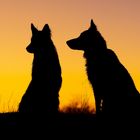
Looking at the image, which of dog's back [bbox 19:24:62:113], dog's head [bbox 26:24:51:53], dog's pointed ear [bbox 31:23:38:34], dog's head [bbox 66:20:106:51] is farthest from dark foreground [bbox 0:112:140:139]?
dog's pointed ear [bbox 31:23:38:34]

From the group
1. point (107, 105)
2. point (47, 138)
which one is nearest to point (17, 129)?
point (47, 138)

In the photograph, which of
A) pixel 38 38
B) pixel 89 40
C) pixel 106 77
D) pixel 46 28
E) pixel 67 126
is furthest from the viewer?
pixel 38 38

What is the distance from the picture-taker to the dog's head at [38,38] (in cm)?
980

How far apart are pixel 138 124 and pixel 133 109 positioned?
0.41 metres

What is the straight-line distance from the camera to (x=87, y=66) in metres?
9.77

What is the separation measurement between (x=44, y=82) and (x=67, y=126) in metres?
2.11

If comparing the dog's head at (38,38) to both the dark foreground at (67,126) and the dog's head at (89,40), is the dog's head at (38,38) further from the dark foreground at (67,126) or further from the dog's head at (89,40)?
the dark foreground at (67,126)

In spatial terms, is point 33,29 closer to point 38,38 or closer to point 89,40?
point 38,38

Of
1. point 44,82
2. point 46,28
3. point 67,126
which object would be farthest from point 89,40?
point 67,126

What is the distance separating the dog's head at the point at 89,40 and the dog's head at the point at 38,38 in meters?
0.88

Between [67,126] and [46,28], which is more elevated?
[46,28]

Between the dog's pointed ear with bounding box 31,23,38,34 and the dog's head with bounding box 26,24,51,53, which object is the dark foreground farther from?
the dog's pointed ear with bounding box 31,23,38,34

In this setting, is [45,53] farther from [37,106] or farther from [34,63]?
[37,106]

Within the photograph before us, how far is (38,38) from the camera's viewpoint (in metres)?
10.1
